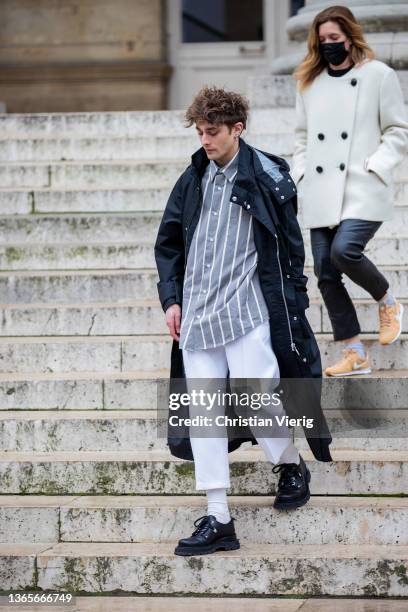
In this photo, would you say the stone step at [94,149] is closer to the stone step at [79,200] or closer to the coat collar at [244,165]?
the stone step at [79,200]

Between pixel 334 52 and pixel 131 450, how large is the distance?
88.0 inches

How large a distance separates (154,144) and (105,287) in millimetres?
2320

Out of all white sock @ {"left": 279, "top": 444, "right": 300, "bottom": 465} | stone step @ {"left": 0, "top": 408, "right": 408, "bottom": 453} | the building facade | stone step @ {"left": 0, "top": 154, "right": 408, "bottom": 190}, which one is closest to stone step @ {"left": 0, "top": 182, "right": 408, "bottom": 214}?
stone step @ {"left": 0, "top": 154, "right": 408, "bottom": 190}

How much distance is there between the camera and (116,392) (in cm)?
698

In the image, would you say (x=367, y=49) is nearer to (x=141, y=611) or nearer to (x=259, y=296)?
(x=259, y=296)

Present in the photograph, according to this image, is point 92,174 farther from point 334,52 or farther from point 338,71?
point 334,52

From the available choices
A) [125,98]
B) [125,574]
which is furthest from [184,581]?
[125,98]

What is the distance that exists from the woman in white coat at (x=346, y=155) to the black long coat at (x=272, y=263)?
1205 mm

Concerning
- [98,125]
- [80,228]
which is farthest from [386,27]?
[80,228]

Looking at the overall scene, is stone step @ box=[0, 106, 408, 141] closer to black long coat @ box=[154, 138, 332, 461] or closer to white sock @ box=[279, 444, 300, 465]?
black long coat @ box=[154, 138, 332, 461]

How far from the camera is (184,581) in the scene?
220 inches

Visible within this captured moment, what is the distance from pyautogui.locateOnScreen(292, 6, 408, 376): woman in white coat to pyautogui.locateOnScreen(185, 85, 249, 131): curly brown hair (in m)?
1.44

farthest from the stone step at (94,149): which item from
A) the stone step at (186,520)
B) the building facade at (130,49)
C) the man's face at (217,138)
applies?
the man's face at (217,138)

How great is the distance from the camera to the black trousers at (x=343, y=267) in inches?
→ 264
